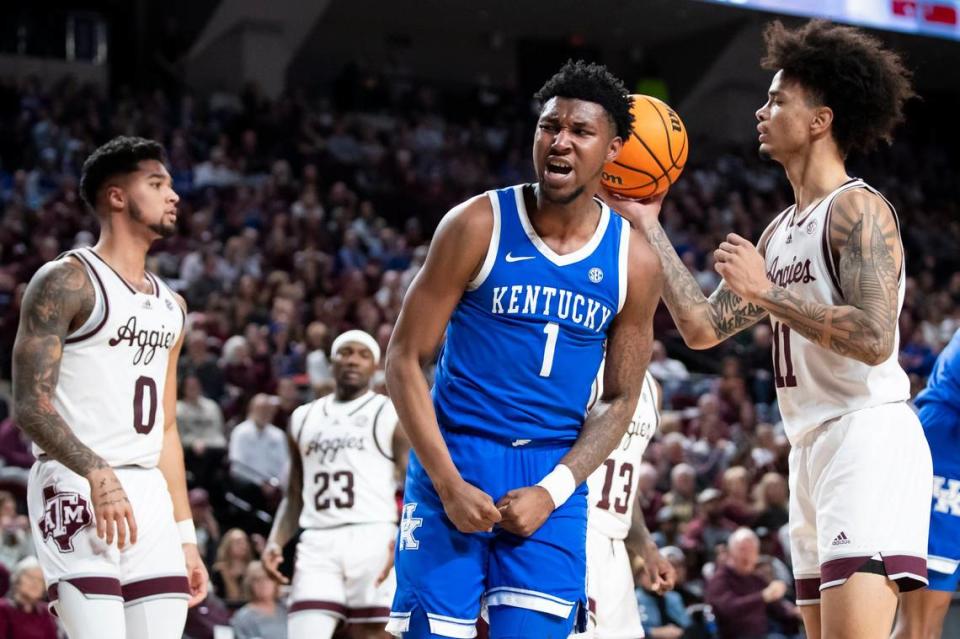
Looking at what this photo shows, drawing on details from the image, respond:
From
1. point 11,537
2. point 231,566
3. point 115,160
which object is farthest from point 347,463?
point 115,160

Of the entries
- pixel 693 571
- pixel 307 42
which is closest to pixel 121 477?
pixel 693 571

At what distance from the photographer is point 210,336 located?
11773mm

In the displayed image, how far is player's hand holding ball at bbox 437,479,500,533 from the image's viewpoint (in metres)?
3.23

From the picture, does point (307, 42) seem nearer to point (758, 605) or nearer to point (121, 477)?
point (758, 605)

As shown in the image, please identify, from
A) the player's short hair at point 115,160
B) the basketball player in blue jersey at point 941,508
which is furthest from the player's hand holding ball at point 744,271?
the player's short hair at point 115,160

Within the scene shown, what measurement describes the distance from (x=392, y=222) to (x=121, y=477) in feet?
44.8

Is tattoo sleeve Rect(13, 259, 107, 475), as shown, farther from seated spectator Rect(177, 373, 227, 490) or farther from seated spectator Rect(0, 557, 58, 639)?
seated spectator Rect(177, 373, 227, 490)

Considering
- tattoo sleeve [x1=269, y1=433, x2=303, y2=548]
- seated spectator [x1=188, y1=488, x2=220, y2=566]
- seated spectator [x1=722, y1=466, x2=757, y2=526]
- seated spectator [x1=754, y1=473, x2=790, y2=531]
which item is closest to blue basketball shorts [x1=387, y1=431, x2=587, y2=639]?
tattoo sleeve [x1=269, y1=433, x2=303, y2=548]

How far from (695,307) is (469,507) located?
4.88 feet

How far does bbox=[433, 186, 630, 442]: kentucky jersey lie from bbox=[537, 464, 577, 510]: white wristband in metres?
0.12

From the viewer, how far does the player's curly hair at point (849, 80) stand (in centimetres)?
423

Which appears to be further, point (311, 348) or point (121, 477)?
point (311, 348)

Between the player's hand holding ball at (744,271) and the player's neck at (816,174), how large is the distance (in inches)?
18.6

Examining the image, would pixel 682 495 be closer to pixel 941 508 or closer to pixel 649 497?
pixel 649 497
